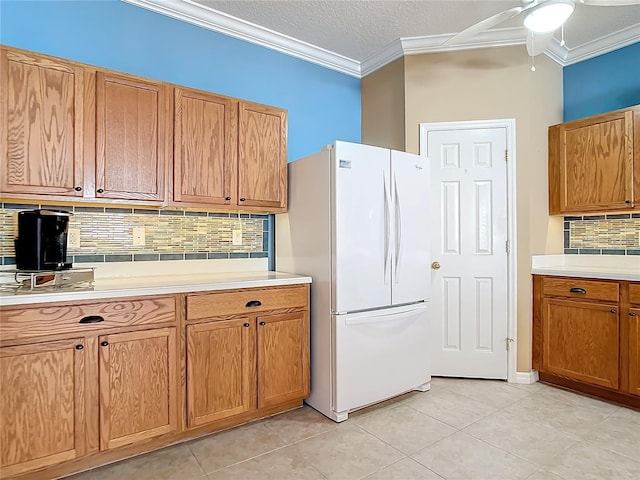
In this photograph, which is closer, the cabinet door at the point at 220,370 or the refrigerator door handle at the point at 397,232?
the cabinet door at the point at 220,370

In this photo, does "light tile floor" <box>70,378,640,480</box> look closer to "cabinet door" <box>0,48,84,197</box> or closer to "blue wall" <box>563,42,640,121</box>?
"cabinet door" <box>0,48,84,197</box>

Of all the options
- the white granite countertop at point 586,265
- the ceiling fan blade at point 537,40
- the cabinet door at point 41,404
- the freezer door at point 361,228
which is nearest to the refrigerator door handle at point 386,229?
the freezer door at point 361,228

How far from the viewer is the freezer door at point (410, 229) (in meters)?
2.67

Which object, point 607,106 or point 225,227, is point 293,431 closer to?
point 225,227

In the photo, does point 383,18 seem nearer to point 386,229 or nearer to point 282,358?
point 386,229

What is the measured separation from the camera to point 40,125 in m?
1.95

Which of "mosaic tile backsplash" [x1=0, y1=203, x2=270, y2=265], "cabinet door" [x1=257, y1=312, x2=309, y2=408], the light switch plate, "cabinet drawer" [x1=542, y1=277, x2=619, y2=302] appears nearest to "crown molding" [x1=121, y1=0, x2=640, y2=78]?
"mosaic tile backsplash" [x1=0, y1=203, x2=270, y2=265]

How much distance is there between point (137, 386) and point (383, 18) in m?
2.91

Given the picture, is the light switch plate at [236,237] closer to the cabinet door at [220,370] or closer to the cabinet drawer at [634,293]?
the cabinet door at [220,370]

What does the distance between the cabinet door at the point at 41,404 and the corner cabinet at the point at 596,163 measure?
11.5ft

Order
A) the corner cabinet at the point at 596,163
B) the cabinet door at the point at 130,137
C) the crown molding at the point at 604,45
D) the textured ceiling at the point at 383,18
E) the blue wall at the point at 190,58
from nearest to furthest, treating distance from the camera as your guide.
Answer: the cabinet door at the point at 130,137
the blue wall at the point at 190,58
the textured ceiling at the point at 383,18
the corner cabinet at the point at 596,163
the crown molding at the point at 604,45

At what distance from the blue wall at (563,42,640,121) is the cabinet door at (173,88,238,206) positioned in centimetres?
288

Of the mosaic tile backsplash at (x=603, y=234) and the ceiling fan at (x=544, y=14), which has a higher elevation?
the ceiling fan at (x=544, y=14)

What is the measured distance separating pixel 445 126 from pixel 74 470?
329 cm
